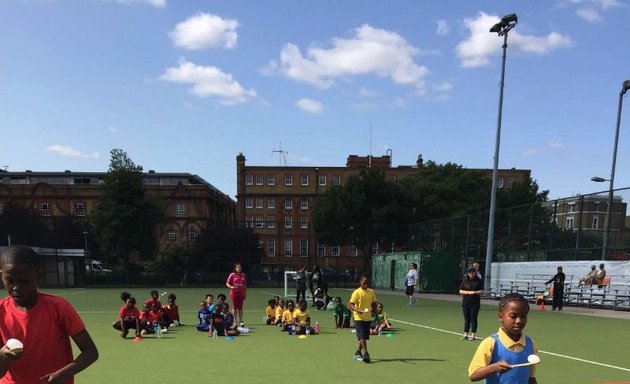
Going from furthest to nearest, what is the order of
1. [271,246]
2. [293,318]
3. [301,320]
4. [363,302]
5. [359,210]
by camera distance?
1. [271,246]
2. [359,210]
3. [293,318]
4. [301,320]
5. [363,302]

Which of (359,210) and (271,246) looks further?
(271,246)

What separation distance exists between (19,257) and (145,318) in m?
12.0

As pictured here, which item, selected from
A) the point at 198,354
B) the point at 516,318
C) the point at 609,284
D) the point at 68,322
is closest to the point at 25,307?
the point at 68,322

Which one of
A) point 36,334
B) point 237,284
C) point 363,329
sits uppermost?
point 36,334

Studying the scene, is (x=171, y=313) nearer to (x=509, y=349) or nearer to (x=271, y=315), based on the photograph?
(x=271, y=315)

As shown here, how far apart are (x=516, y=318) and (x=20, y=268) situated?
120 inches

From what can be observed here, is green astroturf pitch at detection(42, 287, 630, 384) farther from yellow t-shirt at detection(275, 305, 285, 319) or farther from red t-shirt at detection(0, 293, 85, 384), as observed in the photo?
red t-shirt at detection(0, 293, 85, 384)

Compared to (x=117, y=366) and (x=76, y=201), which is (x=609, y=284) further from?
(x=76, y=201)

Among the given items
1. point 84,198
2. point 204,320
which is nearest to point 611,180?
point 204,320

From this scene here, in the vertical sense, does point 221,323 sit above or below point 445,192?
below

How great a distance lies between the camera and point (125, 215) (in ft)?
159

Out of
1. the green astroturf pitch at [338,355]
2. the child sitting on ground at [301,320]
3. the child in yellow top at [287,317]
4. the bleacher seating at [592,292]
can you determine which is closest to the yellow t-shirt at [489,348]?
the green astroturf pitch at [338,355]

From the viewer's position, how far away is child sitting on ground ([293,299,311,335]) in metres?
14.1

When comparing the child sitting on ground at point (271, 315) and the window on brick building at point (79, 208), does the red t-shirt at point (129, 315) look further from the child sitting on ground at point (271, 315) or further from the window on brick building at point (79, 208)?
the window on brick building at point (79, 208)
